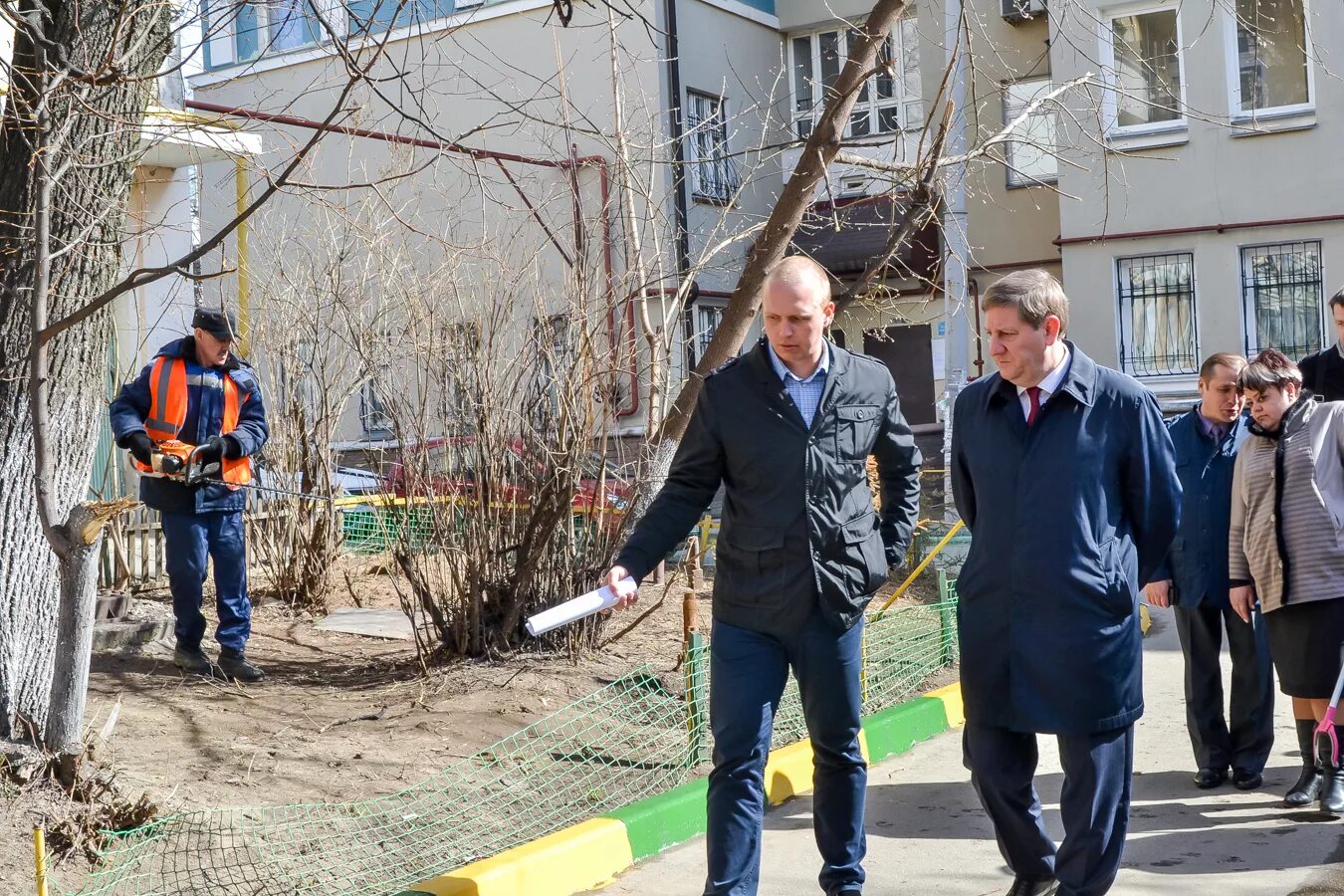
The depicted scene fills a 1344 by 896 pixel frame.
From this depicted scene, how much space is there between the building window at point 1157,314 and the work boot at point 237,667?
48.0 feet

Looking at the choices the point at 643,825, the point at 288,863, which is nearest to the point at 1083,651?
the point at 643,825

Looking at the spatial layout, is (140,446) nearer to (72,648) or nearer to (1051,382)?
(72,648)

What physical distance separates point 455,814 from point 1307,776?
10.7 ft

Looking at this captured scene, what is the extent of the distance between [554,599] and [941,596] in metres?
2.36

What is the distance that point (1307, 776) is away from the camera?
5.61 m

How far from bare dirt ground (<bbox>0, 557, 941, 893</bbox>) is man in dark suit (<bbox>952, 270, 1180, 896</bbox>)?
2.48 metres

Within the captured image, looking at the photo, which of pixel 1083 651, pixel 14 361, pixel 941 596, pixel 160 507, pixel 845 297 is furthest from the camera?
pixel 941 596

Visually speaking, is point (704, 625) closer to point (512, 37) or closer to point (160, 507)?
point (160, 507)

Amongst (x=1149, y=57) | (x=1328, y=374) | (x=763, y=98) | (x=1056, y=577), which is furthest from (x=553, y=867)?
(x=763, y=98)

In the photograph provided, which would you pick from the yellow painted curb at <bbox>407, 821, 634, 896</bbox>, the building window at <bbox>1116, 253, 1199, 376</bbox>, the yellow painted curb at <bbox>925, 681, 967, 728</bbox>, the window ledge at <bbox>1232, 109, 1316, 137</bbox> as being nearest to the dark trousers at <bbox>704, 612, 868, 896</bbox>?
the yellow painted curb at <bbox>407, 821, 634, 896</bbox>

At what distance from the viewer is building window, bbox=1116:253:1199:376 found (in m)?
18.9

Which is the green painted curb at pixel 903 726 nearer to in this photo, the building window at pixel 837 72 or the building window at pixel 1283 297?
the building window at pixel 1283 297

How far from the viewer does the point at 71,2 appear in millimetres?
4816

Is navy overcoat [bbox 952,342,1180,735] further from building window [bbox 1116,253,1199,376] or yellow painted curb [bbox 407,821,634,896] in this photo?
building window [bbox 1116,253,1199,376]
